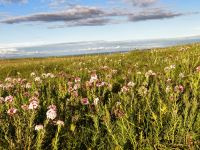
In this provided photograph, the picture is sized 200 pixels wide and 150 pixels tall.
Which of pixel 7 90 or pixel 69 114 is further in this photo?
pixel 7 90

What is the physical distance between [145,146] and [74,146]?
35.4 inches

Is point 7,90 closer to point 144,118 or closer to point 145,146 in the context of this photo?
point 144,118

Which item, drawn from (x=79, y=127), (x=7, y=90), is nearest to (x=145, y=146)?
(x=79, y=127)

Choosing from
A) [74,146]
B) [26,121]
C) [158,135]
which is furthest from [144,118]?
[26,121]

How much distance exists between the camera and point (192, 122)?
16.1 ft

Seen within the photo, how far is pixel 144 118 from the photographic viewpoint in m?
5.61

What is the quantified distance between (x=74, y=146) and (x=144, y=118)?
1.14m

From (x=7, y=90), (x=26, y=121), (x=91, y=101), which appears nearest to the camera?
(x=26, y=121)

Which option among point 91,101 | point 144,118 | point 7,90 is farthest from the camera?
point 7,90

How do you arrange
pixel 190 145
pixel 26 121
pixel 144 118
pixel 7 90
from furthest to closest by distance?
pixel 7 90 → pixel 144 118 → pixel 26 121 → pixel 190 145

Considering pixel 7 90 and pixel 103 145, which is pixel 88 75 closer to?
pixel 7 90

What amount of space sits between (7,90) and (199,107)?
431 cm

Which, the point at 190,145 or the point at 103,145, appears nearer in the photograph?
the point at 190,145

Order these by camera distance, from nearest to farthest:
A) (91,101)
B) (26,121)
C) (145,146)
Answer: (145,146), (26,121), (91,101)
